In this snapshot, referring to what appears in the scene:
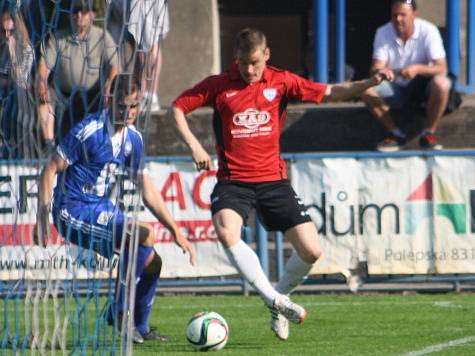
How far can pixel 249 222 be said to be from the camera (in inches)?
521

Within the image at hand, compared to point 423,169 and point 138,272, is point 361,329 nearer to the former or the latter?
point 138,272

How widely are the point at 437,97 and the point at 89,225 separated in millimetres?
5551

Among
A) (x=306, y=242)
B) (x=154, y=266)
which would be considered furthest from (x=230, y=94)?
(x=154, y=266)

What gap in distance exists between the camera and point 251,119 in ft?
32.9

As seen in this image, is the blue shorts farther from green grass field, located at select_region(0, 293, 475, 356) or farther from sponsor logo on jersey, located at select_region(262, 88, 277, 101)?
sponsor logo on jersey, located at select_region(262, 88, 277, 101)

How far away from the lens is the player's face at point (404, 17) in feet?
44.7

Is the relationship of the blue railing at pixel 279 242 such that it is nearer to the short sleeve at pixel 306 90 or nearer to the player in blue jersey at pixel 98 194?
the short sleeve at pixel 306 90

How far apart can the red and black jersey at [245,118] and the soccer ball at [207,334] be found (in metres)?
1.22

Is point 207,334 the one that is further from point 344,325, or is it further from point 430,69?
point 430,69

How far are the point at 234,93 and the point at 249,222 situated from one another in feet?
11.1

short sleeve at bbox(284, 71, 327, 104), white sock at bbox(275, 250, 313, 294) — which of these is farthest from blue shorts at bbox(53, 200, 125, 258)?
short sleeve at bbox(284, 71, 327, 104)

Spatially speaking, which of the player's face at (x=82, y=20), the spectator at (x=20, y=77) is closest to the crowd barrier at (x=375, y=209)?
the spectator at (x=20, y=77)

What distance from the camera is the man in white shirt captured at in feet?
44.5

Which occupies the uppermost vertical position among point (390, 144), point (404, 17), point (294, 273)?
point (404, 17)
